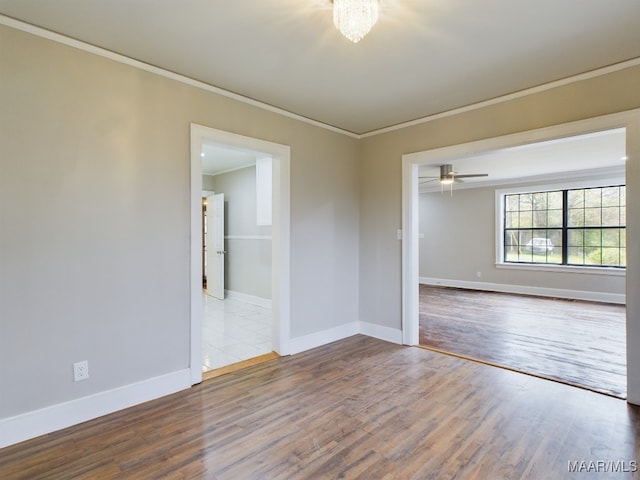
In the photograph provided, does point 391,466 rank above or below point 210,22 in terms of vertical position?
below

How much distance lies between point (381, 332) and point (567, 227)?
5214 mm

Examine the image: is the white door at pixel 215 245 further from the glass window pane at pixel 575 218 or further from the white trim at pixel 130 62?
the glass window pane at pixel 575 218

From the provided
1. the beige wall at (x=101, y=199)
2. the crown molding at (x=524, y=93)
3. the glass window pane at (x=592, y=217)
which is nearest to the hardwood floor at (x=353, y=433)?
the beige wall at (x=101, y=199)

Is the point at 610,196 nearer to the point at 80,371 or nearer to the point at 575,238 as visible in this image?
the point at 575,238

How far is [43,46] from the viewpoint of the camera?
2100mm

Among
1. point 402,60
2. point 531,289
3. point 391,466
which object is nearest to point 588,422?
point 391,466

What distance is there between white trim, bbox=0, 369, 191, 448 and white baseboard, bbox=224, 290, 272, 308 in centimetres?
305

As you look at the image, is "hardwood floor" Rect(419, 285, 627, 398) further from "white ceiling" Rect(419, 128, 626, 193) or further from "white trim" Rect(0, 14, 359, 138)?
"white trim" Rect(0, 14, 359, 138)

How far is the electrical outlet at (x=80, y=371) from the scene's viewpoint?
2225 millimetres

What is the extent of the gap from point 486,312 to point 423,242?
11.2 ft

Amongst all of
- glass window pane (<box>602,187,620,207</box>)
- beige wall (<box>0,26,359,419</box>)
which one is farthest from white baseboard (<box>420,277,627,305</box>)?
beige wall (<box>0,26,359,419</box>)

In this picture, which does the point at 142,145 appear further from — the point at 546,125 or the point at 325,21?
the point at 546,125

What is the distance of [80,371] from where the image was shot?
224 cm

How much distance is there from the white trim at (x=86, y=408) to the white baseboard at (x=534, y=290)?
693 centimetres
